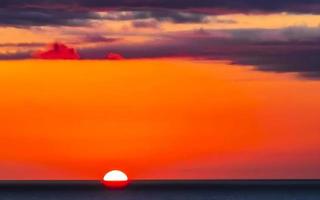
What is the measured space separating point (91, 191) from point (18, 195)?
6.82m

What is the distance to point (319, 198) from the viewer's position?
3113 inches

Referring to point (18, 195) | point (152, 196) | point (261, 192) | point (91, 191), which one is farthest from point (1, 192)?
point (261, 192)

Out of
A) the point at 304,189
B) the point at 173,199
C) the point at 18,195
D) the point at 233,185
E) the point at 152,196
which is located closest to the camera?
the point at 173,199

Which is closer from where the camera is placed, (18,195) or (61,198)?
(61,198)

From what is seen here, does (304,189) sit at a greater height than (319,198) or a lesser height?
greater

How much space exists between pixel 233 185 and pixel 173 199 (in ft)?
93.7

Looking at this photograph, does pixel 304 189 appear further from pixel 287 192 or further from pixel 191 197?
pixel 191 197

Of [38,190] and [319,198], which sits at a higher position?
[38,190]

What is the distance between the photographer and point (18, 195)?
86938 millimetres

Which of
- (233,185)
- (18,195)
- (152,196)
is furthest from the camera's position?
(233,185)

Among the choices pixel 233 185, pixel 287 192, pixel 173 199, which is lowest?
pixel 173 199

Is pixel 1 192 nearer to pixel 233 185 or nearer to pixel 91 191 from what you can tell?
pixel 91 191

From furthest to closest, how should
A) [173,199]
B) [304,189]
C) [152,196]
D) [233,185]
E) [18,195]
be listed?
[233,185] → [304,189] → [18,195] → [152,196] → [173,199]

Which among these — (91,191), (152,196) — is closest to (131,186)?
(91,191)
